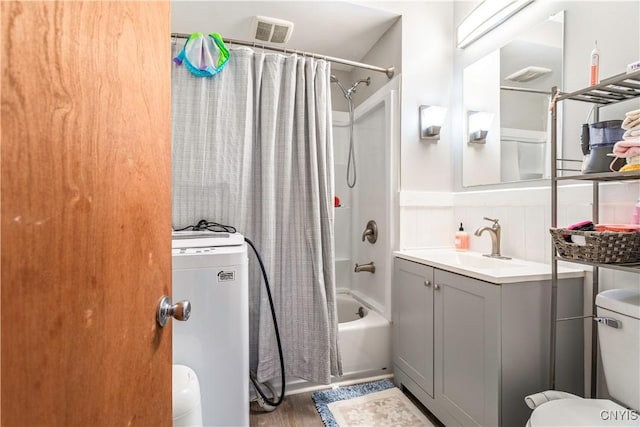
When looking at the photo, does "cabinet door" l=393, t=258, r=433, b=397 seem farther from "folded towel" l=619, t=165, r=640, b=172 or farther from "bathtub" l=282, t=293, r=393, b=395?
"folded towel" l=619, t=165, r=640, b=172

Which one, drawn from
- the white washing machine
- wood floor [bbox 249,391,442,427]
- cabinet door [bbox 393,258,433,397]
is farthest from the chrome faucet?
the white washing machine

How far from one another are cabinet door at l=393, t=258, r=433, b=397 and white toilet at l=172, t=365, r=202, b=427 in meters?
1.16

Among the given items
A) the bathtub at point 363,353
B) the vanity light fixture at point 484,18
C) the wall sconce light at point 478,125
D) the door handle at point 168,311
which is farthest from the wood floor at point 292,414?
the vanity light fixture at point 484,18

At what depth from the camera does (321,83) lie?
1.89m

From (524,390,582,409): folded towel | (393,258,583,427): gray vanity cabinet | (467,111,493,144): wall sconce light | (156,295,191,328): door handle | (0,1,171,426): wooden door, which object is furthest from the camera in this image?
(467,111,493,144): wall sconce light

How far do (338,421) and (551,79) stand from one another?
80.8 inches

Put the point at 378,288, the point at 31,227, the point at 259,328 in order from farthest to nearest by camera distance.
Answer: the point at 378,288
the point at 259,328
the point at 31,227

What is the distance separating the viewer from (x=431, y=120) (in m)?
2.08

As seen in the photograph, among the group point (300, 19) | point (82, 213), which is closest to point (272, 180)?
point (300, 19)

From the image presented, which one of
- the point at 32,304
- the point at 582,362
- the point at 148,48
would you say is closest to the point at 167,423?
the point at 32,304

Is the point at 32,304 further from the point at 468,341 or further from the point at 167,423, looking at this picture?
the point at 468,341

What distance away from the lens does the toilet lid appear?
94 centimetres

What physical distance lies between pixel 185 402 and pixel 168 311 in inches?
16.9

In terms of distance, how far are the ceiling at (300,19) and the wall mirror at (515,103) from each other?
2.45ft
